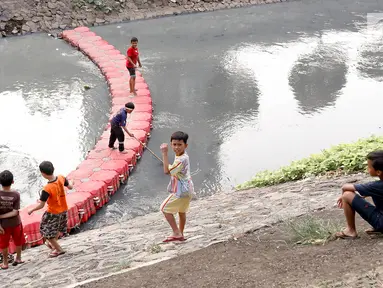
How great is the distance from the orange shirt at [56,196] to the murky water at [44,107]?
246 centimetres

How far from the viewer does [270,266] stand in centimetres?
466

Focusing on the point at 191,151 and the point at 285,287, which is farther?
the point at 191,151

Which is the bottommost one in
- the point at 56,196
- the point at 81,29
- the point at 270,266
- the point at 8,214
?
the point at 270,266

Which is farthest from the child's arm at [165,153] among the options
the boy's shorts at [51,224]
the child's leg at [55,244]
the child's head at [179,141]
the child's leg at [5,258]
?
the child's leg at [5,258]

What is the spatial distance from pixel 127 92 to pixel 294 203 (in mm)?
6163

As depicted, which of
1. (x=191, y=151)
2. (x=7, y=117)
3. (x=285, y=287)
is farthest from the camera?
(x=7, y=117)

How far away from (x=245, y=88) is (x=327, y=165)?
5.18 meters

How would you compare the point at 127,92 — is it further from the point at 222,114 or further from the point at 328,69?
the point at 328,69

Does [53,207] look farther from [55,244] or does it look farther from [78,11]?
[78,11]

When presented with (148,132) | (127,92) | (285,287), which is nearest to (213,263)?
(285,287)

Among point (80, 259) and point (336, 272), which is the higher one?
point (336, 272)

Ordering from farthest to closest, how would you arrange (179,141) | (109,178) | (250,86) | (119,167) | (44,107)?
(250,86) → (44,107) → (119,167) → (109,178) → (179,141)

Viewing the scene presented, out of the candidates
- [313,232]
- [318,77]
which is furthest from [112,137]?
[318,77]

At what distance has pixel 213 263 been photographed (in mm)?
4969
